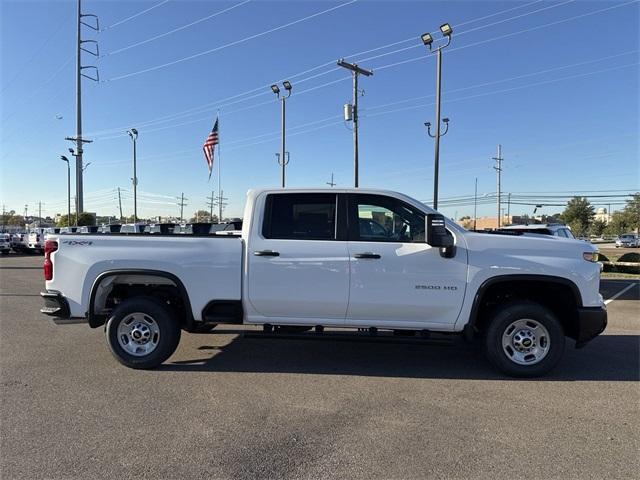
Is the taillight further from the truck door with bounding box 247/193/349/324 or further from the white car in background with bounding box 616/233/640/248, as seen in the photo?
the white car in background with bounding box 616/233/640/248

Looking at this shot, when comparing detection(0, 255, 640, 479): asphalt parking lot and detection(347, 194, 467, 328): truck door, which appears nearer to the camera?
detection(0, 255, 640, 479): asphalt parking lot

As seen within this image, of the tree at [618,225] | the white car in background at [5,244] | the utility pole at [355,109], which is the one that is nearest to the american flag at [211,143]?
the utility pole at [355,109]

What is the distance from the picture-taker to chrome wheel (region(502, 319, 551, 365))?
5383 millimetres

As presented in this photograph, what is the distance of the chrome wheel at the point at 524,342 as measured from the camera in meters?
5.38

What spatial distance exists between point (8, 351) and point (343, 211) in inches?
190

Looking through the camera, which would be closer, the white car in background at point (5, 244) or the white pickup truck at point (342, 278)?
the white pickup truck at point (342, 278)

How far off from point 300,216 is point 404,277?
135 centimetres

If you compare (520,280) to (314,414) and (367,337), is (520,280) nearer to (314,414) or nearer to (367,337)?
(367,337)

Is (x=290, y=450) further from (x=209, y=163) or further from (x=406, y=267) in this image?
(x=209, y=163)

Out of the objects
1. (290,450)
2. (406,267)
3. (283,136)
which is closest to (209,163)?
(283,136)

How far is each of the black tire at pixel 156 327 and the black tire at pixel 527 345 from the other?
11.6 feet

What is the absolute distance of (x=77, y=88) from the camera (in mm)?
34844

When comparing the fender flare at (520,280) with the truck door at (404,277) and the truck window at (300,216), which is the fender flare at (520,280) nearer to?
the truck door at (404,277)

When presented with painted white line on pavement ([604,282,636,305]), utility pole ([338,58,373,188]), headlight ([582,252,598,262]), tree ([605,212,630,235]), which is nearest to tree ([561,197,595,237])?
tree ([605,212,630,235])
